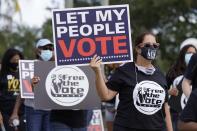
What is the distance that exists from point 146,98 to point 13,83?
12.6ft

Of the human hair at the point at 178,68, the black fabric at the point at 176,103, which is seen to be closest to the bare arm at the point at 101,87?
the black fabric at the point at 176,103

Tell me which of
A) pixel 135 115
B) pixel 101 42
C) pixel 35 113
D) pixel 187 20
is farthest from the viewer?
pixel 187 20

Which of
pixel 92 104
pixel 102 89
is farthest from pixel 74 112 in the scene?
pixel 102 89

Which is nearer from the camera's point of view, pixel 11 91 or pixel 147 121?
pixel 147 121

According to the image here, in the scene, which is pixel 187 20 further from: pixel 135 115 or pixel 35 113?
pixel 135 115

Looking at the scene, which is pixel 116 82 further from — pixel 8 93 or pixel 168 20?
pixel 168 20

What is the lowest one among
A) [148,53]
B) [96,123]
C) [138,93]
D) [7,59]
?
[96,123]

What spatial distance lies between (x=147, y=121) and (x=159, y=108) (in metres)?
0.20

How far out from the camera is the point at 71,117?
7617mm

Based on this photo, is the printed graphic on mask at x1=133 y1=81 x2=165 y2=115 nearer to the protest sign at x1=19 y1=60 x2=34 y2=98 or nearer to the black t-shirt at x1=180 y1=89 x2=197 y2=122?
the black t-shirt at x1=180 y1=89 x2=197 y2=122

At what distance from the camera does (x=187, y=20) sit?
1410 inches

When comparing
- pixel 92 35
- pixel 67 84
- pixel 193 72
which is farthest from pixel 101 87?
pixel 67 84

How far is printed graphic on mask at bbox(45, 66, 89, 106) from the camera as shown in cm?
779

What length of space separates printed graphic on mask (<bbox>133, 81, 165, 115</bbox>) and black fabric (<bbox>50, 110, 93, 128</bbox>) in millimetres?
1685
